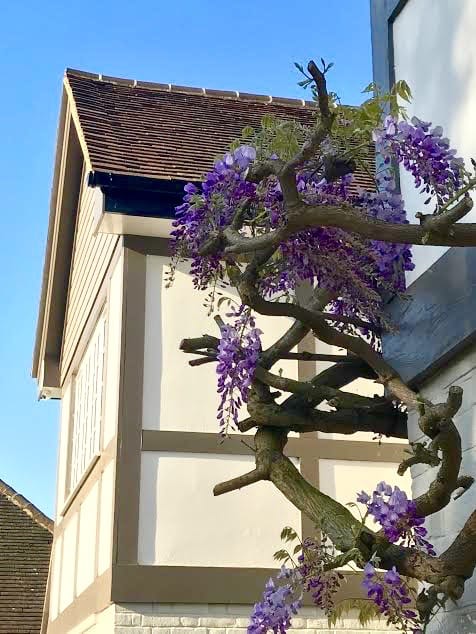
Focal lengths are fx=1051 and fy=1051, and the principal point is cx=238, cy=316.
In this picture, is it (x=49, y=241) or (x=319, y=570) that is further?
(x=49, y=241)

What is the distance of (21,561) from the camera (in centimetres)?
1689

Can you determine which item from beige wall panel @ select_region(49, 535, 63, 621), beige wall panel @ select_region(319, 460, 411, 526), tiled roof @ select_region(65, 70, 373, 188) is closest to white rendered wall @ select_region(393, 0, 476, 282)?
tiled roof @ select_region(65, 70, 373, 188)

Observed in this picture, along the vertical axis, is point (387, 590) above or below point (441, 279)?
below

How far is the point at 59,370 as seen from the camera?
12.4 metres

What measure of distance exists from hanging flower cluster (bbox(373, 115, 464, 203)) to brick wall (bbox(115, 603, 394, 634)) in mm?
4400

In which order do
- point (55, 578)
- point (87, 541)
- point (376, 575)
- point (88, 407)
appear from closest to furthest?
point (376, 575) < point (87, 541) < point (88, 407) < point (55, 578)

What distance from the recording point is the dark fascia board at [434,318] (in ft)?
11.6

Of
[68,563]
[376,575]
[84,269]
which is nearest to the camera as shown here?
[376,575]

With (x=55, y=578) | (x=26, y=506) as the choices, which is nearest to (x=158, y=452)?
(x=55, y=578)

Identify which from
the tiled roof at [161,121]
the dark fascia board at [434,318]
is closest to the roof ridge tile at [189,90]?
the tiled roof at [161,121]

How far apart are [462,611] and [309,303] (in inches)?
47.6

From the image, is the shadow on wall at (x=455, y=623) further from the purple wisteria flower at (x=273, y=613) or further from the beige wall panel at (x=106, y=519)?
the beige wall panel at (x=106, y=519)

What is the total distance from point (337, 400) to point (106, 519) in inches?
168

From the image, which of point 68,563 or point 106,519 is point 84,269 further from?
point 106,519
